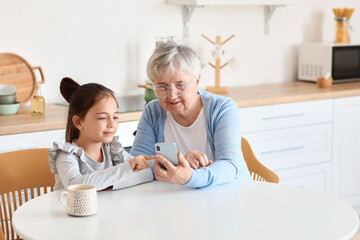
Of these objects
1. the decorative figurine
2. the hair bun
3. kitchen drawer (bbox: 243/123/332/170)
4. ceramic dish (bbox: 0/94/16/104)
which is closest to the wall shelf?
the decorative figurine

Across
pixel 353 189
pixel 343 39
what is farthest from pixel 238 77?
pixel 353 189

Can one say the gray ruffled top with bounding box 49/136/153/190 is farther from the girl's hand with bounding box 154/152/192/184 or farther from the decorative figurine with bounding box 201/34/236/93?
the decorative figurine with bounding box 201/34/236/93

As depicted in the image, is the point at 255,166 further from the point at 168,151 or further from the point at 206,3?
the point at 206,3

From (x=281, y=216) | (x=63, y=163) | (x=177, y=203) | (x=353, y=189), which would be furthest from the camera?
(x=353, y=189)

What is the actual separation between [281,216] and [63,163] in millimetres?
689

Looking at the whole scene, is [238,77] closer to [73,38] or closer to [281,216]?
[73,38]

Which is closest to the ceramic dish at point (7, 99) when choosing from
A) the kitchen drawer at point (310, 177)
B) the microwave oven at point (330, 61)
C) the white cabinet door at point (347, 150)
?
the kitchen drawer at point (310, 177)

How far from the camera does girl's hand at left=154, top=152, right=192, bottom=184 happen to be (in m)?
1.67

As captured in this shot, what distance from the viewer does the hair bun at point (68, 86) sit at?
195 cm

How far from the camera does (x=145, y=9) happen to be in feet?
10.9

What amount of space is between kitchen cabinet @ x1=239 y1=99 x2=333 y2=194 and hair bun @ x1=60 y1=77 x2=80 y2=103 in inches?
52.9

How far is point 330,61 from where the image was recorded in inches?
146

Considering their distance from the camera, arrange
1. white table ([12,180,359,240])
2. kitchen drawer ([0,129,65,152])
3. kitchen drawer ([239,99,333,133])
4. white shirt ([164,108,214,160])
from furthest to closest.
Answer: kitchen drawer ([239,99,333,133])
kitchen drawer ([0,129,65,152])
white shirt ([164,108,214,160])
white table ([12,180,359,240])

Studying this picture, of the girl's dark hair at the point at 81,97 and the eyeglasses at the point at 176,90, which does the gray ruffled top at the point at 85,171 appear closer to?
the girl's dark hair at the point at 81,97
